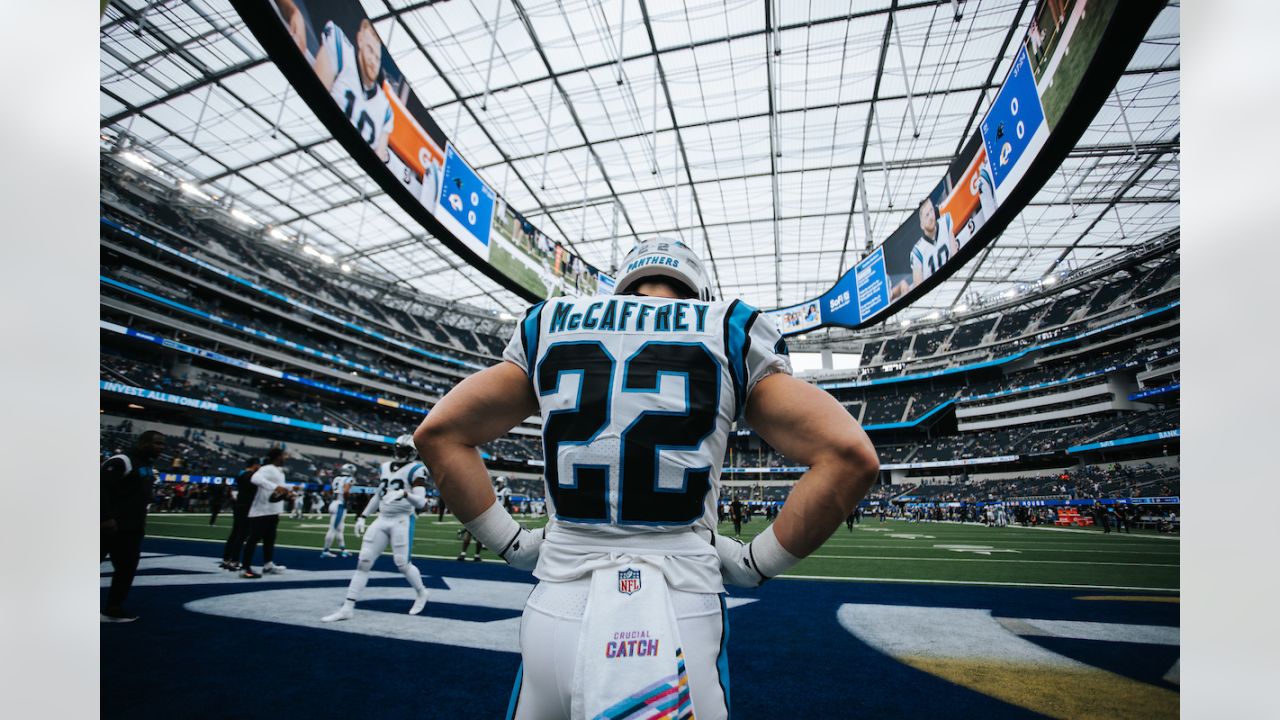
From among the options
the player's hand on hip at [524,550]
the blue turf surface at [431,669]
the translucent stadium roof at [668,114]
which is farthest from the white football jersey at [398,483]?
the translucent stadium roof at [668,114]

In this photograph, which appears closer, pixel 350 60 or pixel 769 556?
pixel 769 556

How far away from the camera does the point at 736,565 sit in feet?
4.38

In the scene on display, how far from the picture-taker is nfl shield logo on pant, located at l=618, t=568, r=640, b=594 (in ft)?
3.64

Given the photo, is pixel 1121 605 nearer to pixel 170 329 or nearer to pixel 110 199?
pixel 170 329

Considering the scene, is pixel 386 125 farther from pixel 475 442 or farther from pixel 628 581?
pixel 628 581

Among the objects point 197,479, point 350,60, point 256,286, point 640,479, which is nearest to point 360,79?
point 350,60

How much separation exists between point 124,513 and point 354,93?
4.27 meters

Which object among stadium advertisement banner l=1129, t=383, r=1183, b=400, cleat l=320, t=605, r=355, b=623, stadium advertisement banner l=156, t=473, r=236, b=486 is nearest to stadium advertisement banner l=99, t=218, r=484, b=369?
stadium advertisement banner l=156, t=473, r=236, b=486

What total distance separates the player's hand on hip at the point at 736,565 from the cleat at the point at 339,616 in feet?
15.9

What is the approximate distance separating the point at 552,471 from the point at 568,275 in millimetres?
8980

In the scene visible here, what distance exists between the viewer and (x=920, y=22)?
525 inches

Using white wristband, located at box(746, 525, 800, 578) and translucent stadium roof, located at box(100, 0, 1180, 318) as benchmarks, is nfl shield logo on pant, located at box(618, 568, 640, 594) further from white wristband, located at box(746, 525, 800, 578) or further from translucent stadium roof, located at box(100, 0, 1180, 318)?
translucent stadium roof, located at box(100, 0, 1180, 318)

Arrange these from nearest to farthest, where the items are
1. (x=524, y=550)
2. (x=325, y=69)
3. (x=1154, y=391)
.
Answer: (x=524, y=550)
(x=325, y=69)
(x=1154, y=391)
